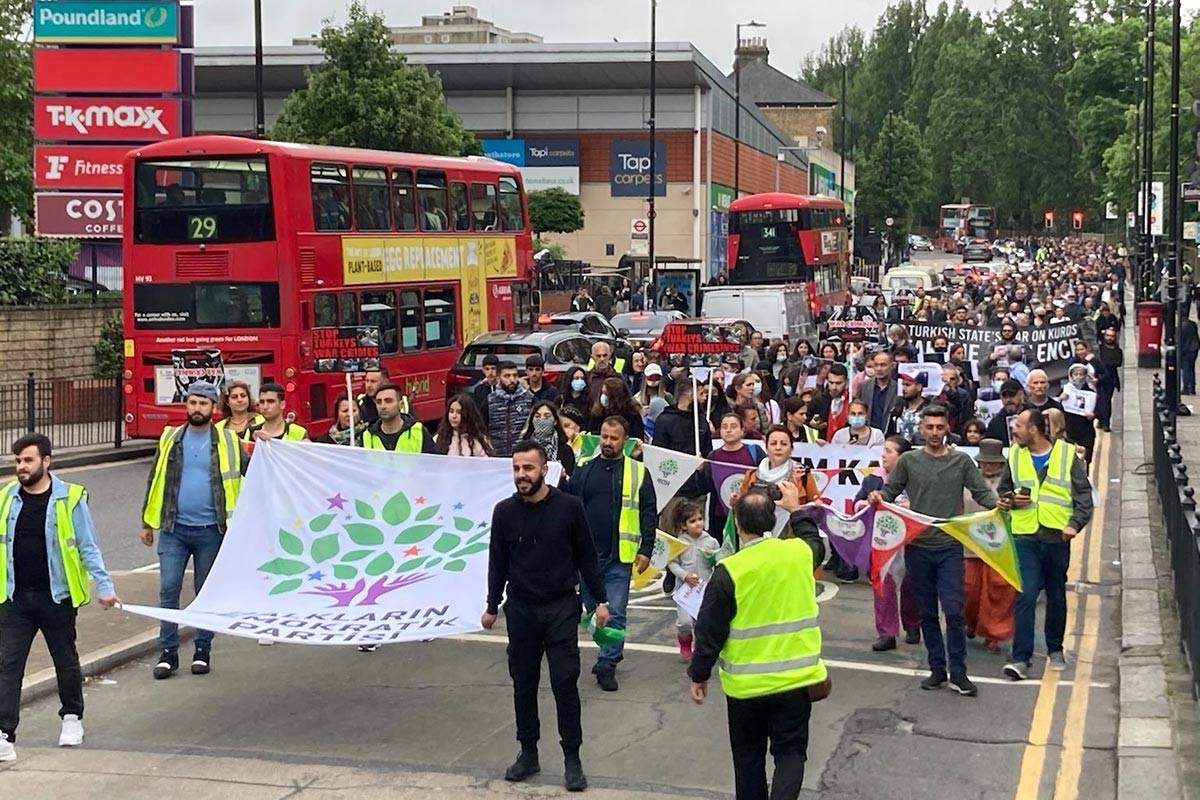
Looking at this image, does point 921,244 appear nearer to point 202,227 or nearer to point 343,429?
point 202,227

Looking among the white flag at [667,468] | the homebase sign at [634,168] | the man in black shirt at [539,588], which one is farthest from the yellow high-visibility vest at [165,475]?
the homebase sign at [634,168]

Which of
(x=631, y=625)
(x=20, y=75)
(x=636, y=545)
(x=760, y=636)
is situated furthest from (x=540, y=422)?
(x=20, y=75)

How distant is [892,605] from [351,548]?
142 inches

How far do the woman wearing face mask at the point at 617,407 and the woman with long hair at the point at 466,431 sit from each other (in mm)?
871

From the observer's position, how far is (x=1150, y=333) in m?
35.9

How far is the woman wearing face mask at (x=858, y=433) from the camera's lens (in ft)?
42.7

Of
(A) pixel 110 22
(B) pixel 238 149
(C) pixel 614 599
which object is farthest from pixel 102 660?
(A) pixel 110 22

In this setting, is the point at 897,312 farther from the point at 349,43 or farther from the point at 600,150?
the point at 600,150

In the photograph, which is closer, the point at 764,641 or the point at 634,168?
the point at 764,641

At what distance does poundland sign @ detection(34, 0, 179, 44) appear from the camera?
28125mm

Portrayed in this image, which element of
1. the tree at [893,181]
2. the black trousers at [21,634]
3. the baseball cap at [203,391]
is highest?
the tree at [893,181]

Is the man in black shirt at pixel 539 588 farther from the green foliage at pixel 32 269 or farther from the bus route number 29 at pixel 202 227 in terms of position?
the green foliage at pixel 32 269

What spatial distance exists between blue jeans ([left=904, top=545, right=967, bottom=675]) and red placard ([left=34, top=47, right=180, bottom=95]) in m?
21.2

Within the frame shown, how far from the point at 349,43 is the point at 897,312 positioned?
1440 cm
